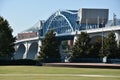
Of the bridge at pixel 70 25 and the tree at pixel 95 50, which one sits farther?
the bridge at pixel 70 25

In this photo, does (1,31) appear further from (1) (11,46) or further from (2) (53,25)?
(2) (53,25)

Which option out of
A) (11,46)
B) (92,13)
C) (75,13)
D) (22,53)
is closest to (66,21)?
(75,13)

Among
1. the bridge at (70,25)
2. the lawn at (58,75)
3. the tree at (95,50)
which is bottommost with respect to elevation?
the lawn at (58,75)

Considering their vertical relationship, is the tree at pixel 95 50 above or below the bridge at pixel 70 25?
below

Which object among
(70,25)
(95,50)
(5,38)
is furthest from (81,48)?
(70,25)

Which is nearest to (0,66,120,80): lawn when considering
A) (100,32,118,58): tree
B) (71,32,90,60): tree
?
(100,32,118,58): tree

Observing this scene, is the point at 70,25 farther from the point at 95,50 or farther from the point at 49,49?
the point at 95,50

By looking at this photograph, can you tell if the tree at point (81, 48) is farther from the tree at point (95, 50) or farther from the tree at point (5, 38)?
the tree at point (5, 38)

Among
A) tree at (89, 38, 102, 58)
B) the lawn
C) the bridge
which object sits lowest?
the lawn

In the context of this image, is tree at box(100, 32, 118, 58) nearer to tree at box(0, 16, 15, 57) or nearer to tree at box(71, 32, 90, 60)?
tree at box(71, 32, 90, 60)

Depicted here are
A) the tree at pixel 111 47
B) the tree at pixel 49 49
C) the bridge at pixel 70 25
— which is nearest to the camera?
the tree at pixel 111 47

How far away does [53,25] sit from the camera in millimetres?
174250

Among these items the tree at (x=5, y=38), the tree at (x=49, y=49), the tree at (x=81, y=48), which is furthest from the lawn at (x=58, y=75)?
the tree at (x=49, y=49)

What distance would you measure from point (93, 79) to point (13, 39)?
54.3 m
